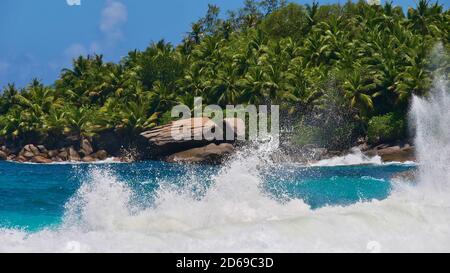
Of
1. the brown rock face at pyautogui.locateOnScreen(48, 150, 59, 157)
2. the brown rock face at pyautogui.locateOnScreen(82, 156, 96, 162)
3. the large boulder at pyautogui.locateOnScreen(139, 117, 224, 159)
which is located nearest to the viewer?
the large boulder at pyautogui.locateOnScreen(139, 117, 224, 159)

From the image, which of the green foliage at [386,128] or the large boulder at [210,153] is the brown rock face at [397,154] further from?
the large boulder at [210,153]

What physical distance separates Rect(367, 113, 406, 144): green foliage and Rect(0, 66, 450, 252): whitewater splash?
26.1 metres

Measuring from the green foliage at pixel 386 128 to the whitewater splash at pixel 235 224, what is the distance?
1027 inches

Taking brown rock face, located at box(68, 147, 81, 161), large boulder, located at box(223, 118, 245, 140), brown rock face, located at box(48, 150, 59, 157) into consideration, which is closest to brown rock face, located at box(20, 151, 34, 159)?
brown rock face, located at box(48, 150, 59, 157)

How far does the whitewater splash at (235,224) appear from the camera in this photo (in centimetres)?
943

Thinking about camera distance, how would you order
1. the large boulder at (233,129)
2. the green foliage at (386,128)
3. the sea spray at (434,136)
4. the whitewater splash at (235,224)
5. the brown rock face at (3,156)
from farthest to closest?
the brown rock face at (3,156), the large boulder at (233,129), the green foliage at (386,128), the sea spray at (434,136), the whitewater splash at (235,224)

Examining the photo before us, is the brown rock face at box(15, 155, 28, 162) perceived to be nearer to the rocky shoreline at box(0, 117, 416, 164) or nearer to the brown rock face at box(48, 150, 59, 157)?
the brown rock face at box(48, 150, 59, 157)

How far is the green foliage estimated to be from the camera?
44.2m

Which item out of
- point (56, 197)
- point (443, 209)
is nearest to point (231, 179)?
point (443, 209)

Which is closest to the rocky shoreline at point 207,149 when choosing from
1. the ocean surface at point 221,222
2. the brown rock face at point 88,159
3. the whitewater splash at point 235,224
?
the brown rock face at point 88,159

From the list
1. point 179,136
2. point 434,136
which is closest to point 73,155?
point 179,136
